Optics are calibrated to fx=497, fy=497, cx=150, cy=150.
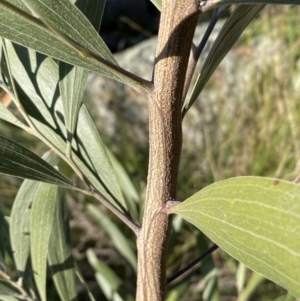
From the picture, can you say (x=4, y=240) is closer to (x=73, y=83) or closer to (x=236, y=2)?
(x=73, y=83)

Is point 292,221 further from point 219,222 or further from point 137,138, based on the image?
point 137,138

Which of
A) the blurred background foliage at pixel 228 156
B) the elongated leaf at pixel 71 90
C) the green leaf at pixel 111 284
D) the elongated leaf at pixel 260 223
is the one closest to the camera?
the elongated leaf at pixel 260 223

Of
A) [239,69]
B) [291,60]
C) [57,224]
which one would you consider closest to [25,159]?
[57,224]

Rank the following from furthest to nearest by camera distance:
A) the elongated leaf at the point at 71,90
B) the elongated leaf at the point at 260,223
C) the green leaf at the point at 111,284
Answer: the green leaf at the point at 111,284, the elongated leaf at the point at 71,90, the elongated leaf at the point at 260,223

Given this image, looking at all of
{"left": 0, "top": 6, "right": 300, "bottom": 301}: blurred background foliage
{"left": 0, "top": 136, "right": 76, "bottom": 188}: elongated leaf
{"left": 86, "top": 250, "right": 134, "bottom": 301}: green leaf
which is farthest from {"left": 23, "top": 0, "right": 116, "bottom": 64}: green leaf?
{"left": 0, "top": 6, "right": 300, "bottom": 301}: blurred background foliage

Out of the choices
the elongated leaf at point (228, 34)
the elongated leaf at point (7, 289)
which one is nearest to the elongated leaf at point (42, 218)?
the elongated leaf at point (7, 289)

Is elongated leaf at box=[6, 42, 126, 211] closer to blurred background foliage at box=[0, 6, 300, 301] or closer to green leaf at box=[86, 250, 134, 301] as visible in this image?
green leaf at box=[86, 250, 134, 301]

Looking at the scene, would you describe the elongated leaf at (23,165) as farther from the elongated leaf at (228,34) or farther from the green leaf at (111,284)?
the green leaf at (111,284)
